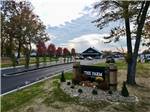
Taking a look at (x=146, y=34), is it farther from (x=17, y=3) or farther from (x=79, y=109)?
(x=17, y=3)

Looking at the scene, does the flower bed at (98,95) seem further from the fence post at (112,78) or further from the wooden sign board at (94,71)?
the wooden sign board at (94,71)

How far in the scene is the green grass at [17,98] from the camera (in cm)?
1719

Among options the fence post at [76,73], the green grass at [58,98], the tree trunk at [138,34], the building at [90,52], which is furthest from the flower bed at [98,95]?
the building at [90,52]

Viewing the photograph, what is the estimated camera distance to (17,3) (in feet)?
211

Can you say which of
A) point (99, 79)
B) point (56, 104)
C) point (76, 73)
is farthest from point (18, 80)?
point (56, 104)

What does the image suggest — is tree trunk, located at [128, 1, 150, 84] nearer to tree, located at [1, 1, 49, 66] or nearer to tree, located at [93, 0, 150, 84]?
tree, located at [93, 0, 150, 84]

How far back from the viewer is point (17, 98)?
61.9ft

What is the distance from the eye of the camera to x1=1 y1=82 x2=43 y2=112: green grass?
17186 millimetres

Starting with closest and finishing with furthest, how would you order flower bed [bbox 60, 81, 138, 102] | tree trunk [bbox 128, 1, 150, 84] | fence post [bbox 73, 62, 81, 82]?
1. flower bed [bbox 60, 81, 138, 102]
2. fence post [bbox 73, 62, 81, 82]
3. tree trunk [bbox 128, 1, 150, 84]

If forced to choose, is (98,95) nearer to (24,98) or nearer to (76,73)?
(76,73)

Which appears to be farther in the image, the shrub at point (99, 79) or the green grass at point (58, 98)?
the shrub at point (99, 79)

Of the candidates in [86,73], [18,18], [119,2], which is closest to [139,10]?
[119,2]

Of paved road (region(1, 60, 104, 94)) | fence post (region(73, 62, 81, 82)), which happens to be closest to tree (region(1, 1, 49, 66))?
paved road (region(1, 60, 104, 94))

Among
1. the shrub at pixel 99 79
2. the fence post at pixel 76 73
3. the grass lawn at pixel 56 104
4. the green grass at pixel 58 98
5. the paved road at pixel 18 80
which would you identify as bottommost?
the grass lawn at pixel 56 104
